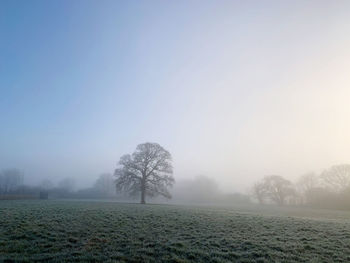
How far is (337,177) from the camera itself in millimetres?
77812

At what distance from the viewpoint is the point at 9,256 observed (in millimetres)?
10031

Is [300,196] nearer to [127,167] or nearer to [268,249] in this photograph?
[127,167]

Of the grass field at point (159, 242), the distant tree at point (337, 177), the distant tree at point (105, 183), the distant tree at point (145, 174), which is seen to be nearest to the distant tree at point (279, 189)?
the distant tree at point (337, 177)

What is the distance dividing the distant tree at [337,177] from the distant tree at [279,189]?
13.2 m

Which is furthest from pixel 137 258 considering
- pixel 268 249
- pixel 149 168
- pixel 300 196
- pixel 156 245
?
pixel 300 196

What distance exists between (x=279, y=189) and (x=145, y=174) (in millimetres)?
65204

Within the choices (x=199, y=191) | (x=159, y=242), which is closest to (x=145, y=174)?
(x=159, y=242)

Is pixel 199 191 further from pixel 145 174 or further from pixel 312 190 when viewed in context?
pixel 145 174

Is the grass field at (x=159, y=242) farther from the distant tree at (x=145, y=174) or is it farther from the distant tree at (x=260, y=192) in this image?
the distant tree at (x=260, y=192)

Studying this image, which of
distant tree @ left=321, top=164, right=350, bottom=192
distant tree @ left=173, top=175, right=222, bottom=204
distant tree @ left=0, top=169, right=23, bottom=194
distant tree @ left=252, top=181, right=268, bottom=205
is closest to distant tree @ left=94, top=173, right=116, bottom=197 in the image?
distant tree @ left=173, top=175, right=222, bottom=204

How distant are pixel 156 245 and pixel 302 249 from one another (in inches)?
308

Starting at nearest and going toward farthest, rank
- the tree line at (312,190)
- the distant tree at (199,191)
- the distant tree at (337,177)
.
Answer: the tree line at (312,190)
the distant tree at (337,177)
the distant tree at (199,191)

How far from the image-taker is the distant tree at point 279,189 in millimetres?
90188

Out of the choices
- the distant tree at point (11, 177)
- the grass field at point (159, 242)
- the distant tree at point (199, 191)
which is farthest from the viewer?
the distant tree at point (11, 177)
